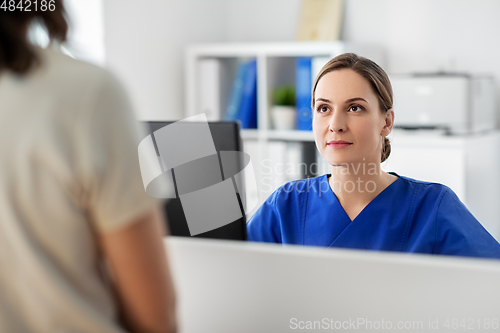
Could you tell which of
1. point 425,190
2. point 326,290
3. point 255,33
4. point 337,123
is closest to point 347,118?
point 337,123

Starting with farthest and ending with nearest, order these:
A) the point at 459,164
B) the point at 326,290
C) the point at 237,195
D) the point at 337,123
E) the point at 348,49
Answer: the point at 348,49
the point at 459,164
the point at 337,123
the point at 237,195
the point at 326,290

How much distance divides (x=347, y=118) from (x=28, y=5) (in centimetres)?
79

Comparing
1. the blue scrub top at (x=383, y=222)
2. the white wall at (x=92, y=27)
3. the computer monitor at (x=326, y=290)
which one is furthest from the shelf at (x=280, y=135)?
the computer monitor at (x=326, y=290)

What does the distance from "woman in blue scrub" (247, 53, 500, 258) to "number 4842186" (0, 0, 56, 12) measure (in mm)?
751

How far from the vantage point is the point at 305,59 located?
3000 millimetres

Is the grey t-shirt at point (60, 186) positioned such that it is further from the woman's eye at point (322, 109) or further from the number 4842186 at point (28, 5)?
the woman's eye at point (322, 109)

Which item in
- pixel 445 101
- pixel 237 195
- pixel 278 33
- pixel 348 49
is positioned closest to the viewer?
pixel 237 195

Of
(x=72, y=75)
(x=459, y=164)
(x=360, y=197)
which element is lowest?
(x=459, y=164)

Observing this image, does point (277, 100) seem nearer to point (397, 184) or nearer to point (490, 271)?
point (397, 184)

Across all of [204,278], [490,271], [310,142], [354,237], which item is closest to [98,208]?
[204,278]

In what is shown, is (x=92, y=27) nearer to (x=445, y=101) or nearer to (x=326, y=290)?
(x=445, y=101)

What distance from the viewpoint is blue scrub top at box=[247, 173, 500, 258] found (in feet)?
3.59

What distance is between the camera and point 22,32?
0.52 metres

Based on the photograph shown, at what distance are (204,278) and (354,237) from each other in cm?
54
